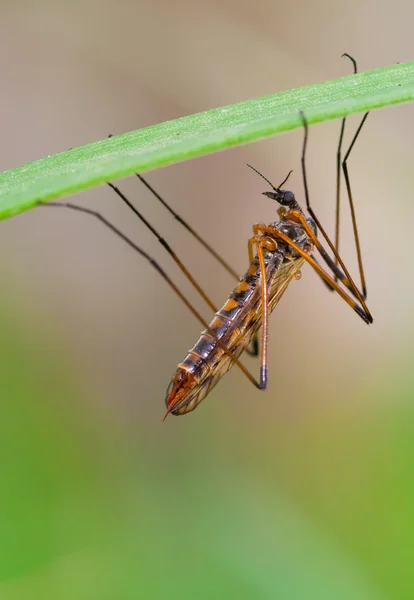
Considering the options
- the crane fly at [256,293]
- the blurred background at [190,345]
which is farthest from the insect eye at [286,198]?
the blurred background at [190,345]

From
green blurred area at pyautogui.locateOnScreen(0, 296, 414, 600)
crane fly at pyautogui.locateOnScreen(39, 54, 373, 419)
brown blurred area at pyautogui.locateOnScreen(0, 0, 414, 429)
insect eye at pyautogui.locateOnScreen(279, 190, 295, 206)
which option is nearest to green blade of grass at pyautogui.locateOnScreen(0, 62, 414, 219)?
crane fly at pyautogui.locateOnScreen(39, 54, 373, 419)

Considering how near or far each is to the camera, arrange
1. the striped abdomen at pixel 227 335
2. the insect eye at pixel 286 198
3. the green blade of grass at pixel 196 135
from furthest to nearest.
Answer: the insect eye at pixel 286 198
the striped abdomen at pixel 227 335
the green blade of grass at pixel 196 135

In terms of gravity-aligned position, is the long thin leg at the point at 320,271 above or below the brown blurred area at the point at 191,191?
below

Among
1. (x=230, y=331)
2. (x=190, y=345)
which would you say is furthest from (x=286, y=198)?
(x=190, y=345)

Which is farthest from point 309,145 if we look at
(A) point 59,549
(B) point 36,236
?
(A) point 59,549

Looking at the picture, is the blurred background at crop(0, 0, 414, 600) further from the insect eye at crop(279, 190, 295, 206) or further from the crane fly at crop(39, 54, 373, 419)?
the insect eye at crop(279, 190, 295, 206)

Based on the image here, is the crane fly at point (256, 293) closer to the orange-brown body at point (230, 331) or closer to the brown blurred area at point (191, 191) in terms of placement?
the orange-brown body at point (230, 331)
